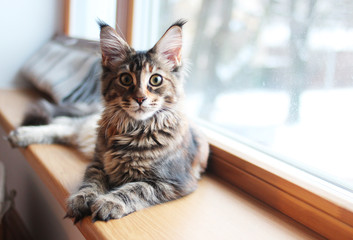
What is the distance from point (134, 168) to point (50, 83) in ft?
3.90

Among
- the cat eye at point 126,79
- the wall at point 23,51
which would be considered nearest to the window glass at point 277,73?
the cat eye at point 126,79

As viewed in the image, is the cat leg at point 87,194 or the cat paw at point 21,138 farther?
the cat paw at point 21,138

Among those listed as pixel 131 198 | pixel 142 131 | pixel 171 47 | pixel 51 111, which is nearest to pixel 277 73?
pixel 171 47

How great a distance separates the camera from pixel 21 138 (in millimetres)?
1354

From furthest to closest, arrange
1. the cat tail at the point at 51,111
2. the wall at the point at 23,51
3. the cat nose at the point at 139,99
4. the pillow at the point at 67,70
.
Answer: the pillow at the point at 67,70, the wall at the point at 23,51, the cat tail at the point at 51,111, the cat nose at the point at 139,99

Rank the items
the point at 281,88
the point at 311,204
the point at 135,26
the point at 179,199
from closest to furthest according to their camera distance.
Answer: the point at 311,204, the point at 179,199, the point at 281,88, the point at 135,26

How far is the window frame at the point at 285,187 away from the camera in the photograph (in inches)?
31.7

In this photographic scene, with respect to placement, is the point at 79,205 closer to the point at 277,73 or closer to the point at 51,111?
the point at 277,73

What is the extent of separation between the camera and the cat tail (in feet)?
4.89

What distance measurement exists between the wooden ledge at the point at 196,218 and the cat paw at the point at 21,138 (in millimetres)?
202

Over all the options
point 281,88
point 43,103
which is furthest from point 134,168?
point 43,103

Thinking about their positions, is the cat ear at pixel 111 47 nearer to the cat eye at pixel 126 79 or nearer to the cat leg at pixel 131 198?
the cat eye at pixel 126 79

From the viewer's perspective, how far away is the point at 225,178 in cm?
116

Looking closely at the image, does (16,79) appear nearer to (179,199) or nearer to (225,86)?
(225,86)
